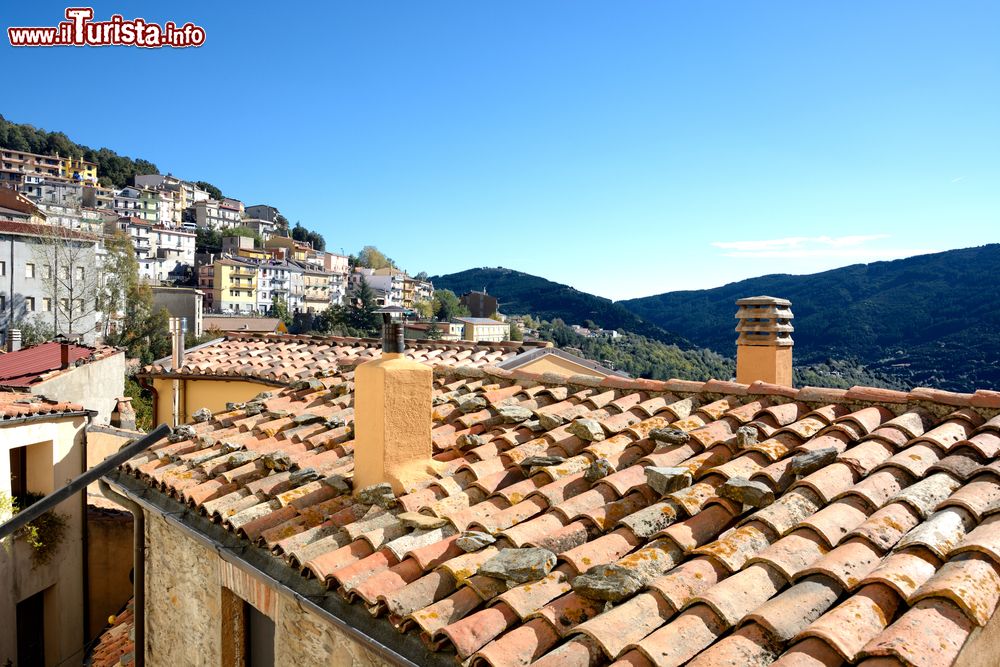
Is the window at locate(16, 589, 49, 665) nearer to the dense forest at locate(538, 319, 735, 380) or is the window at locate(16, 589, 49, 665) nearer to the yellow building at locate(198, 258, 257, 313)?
the dense forest at locate(538, 319, 735, 380)

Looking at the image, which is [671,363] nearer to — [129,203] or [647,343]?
[647,343]

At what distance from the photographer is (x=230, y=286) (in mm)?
80000

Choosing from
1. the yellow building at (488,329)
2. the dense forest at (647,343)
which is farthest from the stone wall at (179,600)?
the yellow building at (488,329)

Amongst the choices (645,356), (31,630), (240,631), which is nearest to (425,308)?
(645,356)

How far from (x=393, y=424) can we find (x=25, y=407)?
11938 millimetres

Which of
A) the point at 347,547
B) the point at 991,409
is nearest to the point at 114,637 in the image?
the point at 347,547

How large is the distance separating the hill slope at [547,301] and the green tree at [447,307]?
20.1 m

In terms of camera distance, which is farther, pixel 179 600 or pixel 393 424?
pixel 179 600

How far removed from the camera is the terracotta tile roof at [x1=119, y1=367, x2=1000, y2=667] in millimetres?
2391

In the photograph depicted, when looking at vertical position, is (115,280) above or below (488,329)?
above

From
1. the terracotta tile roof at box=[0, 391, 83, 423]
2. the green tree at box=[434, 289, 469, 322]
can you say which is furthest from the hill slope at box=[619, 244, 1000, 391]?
the terracotta tile roof at box=[0, 391, 83, 423]

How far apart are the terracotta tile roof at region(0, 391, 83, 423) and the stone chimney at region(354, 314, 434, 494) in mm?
10770

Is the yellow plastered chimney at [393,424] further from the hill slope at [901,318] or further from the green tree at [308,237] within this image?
the green tree at [308,237]

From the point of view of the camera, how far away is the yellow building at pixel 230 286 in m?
79.4
